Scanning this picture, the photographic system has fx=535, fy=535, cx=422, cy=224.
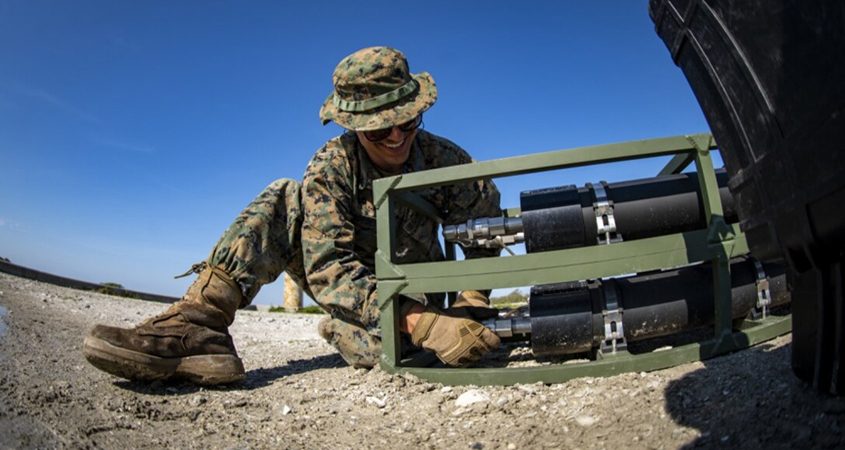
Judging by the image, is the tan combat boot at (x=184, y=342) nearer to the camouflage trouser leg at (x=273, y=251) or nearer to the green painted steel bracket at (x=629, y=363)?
the camouflage trouser leg at (x=273, y=251)

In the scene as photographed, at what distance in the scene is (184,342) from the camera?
2.63 metres

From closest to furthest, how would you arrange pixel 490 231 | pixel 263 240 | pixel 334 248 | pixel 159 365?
pixel 159 365 → pixel 490 231 → pixel 334 248 → pixel 263 240

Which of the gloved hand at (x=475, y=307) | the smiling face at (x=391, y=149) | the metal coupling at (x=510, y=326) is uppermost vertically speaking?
the smiling face at (x=391, y=149)

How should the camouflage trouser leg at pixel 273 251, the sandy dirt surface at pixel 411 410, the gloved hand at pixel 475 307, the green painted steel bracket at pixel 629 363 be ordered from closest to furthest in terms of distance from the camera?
the sandy dirt surface at pixel 411 410 < the green painted steel bracket at pixel 629 363 < the gloved hand at pixel 475 307 < the camouflage trouser leg at pixel 273 251

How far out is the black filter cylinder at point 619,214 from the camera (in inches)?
95.3

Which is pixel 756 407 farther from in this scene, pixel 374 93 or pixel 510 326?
pixel 374 93

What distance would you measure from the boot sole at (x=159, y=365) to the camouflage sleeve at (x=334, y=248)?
59 cm

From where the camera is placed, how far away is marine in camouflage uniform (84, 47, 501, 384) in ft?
8.31

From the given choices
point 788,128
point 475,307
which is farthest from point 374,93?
point 788,128

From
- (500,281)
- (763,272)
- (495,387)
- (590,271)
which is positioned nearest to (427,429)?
(495,387)

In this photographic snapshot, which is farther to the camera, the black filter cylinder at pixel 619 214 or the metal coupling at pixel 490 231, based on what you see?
the metal coupling at pixel 490 231

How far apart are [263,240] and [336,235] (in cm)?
45

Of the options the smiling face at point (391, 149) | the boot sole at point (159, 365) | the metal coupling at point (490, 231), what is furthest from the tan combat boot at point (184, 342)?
the metal coupling at point (490, 231)

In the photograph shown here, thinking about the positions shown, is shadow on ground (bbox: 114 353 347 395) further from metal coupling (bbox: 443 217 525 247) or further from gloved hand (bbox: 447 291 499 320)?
metal coupling (bbox: 443 217 525 247)
